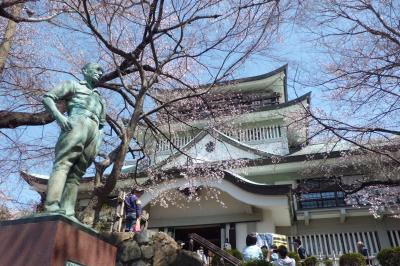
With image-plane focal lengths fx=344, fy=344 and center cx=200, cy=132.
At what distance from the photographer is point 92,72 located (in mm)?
4867

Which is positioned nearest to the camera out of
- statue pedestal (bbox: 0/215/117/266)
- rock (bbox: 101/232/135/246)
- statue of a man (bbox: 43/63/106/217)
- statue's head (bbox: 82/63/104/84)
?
statue pedestal (bbox: 0/215/117/266)

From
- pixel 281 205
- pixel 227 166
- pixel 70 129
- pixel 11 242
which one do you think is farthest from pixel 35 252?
pixel 227 166

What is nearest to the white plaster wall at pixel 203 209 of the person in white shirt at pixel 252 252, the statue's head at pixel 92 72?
the person in white shirt at pixel 252 252

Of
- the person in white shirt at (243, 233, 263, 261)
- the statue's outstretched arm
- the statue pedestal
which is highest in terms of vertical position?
the statue's outstretched arm

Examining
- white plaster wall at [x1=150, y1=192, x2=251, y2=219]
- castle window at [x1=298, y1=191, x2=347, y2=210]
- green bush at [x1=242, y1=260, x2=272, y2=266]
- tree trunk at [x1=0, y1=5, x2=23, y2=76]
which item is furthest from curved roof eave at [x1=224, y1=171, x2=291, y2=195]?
tree trunk at [x1=0, y1=5, x2=23, y2=76]

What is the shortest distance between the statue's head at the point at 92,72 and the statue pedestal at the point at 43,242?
80.8 inches

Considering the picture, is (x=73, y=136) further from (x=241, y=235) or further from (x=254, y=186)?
(x=241, y=235)

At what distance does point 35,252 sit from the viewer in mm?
3375

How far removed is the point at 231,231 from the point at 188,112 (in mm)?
5707

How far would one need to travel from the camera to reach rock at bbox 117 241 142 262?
9125mm

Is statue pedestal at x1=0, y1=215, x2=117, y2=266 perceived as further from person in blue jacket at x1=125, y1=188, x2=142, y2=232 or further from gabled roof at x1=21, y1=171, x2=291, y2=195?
gabled roof at x1=21, y1=171, x2=291, y2=195

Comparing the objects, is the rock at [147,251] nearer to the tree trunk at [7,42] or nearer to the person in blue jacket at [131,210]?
the person in blue jacket at [131,210]

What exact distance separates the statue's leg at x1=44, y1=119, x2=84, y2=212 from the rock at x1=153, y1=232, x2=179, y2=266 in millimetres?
5690

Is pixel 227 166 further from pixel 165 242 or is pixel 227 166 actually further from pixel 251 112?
pixel 165 242
